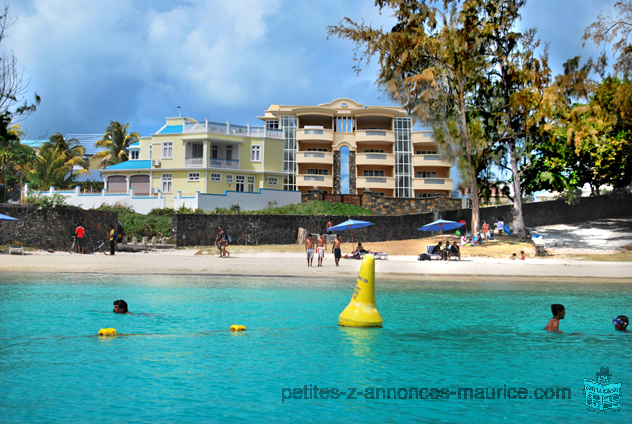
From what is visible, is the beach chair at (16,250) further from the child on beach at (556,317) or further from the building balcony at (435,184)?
the building balcony at (435,184)

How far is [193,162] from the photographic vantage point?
51.8m

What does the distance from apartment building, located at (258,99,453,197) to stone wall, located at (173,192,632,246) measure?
18121 mm

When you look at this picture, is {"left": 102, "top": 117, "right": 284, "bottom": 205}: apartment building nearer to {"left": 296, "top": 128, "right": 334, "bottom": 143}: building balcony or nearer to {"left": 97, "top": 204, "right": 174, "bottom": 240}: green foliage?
{"left": 296, "top": 128, "right": 334, "bottom": 143}: building balcony

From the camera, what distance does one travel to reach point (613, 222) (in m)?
43.9

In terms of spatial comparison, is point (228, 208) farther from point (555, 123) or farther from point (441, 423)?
point (441, 423)

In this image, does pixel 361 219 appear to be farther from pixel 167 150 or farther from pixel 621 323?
pixel 621 323

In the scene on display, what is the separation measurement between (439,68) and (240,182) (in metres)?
A: 25.0

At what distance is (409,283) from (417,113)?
19.4 metres

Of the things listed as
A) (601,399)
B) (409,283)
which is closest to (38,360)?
(601,399)

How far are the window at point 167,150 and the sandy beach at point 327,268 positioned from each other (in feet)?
86.1

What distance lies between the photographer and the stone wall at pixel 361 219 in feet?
112

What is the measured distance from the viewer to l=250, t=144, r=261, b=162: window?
178 ft

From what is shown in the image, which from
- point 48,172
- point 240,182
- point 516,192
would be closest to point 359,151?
point 240,182

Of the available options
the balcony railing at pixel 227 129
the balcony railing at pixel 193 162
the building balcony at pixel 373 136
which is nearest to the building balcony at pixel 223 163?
the balcony railing at pixel 193 162
